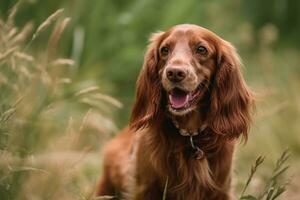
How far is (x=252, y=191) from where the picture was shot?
19.5 feet

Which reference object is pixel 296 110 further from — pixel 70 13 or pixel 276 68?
pixel 70 13

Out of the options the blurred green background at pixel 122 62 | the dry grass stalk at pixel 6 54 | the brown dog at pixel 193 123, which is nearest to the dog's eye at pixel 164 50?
the brown dog at pixel 193 123

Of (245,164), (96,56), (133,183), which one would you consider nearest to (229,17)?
(96,56)

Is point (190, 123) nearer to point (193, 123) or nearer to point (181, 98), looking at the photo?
point (193, 123)

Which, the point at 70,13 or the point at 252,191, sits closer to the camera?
the point at 252,191

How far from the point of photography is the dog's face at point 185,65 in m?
4.38

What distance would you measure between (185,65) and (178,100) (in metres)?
0.21

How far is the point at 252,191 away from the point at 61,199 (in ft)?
7.24

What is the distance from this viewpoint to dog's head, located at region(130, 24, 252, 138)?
4484 millimetres

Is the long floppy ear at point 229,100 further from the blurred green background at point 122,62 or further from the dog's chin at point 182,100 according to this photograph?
the blurred green background at point 122,62

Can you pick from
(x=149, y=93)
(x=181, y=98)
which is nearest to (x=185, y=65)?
(x=181, y=98)

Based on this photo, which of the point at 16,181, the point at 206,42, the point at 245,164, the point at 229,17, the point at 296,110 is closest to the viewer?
the point at 16,181

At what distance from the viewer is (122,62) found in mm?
8141

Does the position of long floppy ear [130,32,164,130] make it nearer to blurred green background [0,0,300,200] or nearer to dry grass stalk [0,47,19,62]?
blurred green background [0,0,300,200]
